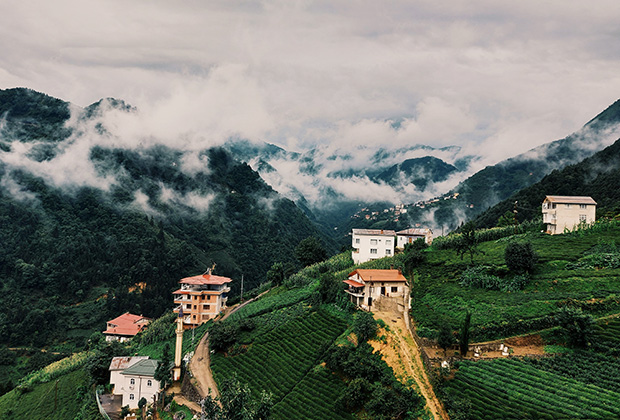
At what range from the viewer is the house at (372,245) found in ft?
196

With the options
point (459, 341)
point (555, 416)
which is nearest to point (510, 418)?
point (555, 416)

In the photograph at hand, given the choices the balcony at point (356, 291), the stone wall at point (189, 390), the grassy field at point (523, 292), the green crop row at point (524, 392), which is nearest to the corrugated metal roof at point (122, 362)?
the stone wall at point (189, 390)

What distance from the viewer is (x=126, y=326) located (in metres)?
66.6

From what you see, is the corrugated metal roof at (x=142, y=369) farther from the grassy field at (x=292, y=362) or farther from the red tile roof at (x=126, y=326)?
the red tile roof at (x=126, y=326)

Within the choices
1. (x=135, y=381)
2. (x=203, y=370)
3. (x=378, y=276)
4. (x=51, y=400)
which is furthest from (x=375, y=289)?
(x=51, y=400)

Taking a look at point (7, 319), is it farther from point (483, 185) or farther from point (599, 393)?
point (483, 185)

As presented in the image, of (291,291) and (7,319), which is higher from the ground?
(291,291)

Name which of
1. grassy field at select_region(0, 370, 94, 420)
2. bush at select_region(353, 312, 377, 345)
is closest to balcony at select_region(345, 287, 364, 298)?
bush at select_region(353, 312, 377, 345)

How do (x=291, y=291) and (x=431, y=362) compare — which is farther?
(x=291, y=291)

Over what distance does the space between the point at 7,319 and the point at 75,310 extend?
37.2ft

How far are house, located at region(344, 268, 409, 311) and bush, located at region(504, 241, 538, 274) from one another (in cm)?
1097

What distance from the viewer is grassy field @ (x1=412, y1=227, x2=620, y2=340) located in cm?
3272

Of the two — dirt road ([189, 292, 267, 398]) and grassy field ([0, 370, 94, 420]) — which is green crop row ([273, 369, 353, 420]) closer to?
dirt road ([189, 292, 267, 398])

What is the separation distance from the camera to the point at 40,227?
Answer: 10719 cm
